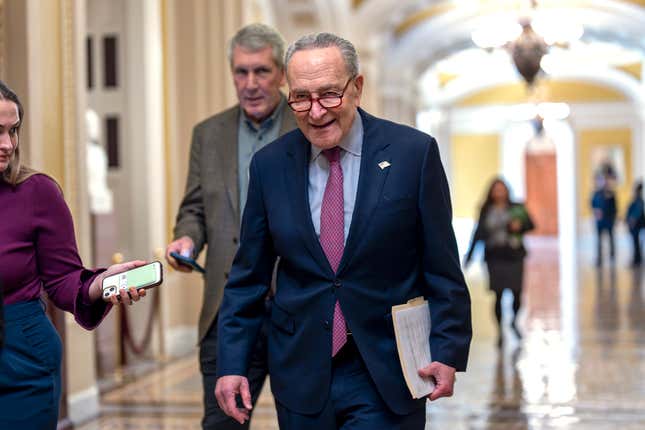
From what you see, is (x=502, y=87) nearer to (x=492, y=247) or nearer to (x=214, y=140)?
(x=492, y=247)

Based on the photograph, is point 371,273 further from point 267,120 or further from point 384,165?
point 267,120

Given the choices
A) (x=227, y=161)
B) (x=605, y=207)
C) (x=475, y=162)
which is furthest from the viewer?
(x=475, y=162)

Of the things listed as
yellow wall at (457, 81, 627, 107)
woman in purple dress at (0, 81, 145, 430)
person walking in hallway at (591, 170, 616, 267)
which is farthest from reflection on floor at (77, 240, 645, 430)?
yellow wall at (457, 81, 627, 107)

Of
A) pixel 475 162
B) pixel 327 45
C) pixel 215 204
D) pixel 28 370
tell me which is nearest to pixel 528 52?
pixel 215 204

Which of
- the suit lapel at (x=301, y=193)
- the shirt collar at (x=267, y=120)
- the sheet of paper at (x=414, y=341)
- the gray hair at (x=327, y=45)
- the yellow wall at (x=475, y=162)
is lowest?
the sheet of paper at (x=414, y=341)

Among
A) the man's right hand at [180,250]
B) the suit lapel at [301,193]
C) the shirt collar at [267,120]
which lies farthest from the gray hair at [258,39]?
the suit lapel at [301,193]

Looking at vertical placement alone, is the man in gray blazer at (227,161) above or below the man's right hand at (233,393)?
above

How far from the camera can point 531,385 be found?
25.5 ft

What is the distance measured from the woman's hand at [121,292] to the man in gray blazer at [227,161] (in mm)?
940

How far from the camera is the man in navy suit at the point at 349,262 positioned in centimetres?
293

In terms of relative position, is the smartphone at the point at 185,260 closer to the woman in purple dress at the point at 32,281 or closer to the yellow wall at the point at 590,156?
the woman in purple dress at the point at 32,281

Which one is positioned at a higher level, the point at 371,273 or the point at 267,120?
the point at 267,120

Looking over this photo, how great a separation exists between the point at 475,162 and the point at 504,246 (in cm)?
2550

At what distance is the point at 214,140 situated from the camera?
4.09m
